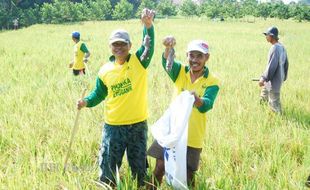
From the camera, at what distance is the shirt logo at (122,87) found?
9.43 feet

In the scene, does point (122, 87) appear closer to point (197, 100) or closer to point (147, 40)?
point (147, 40)

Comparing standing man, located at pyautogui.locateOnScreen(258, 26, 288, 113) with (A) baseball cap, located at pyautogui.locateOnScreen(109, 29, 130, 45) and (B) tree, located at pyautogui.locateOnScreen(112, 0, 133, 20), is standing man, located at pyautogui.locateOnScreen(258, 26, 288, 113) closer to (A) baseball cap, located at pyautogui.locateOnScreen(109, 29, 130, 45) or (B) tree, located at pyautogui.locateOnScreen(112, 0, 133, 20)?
(A) baseball cap, located at pyautogui.locateOnScreen(109, 29, 130, 45)

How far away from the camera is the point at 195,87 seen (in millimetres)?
2686

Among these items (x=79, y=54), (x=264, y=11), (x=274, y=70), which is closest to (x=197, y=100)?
(x=274, y=70)

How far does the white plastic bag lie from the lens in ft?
7.98

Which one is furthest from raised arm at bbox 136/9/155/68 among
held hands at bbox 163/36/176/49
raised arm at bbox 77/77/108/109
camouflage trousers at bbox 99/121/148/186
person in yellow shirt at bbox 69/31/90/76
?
person in yellow shirt at bbox 69/31/90/76

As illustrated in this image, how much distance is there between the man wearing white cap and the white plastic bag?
10 cm

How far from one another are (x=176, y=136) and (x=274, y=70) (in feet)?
10.3

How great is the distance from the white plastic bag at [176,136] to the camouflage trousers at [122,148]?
0.35 meters

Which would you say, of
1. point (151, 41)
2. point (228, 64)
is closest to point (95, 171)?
point (151, 41)

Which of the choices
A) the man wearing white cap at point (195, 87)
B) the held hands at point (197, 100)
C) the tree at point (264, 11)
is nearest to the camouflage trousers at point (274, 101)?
the man wearing white cap at point (195, 87)

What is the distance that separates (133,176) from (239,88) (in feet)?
14.8

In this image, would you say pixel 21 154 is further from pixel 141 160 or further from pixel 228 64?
pixel 228 64

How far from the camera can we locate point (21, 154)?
12.0 ft
